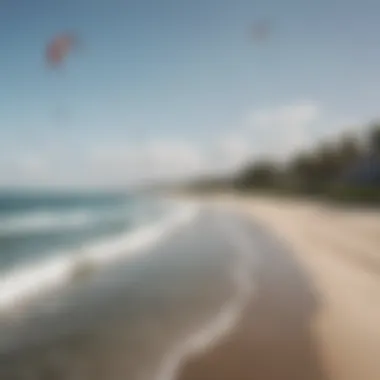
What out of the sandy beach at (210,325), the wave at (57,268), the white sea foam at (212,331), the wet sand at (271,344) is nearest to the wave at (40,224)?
the wave at (57,268)

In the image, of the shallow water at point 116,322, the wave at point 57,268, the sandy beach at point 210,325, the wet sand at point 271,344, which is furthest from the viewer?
the wave at point 57,268

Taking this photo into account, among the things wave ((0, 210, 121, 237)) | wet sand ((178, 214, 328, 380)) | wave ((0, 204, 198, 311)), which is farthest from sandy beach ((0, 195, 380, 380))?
wave ((0, 210, 121, 237))

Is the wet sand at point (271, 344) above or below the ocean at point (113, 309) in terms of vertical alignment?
below

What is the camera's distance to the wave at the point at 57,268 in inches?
303

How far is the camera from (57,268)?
399 inches

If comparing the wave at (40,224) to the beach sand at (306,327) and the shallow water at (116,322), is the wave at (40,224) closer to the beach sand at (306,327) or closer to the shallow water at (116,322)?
the shallow water at (116,322)

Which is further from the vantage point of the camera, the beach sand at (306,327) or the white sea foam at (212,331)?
the white sea foam at (212,331)

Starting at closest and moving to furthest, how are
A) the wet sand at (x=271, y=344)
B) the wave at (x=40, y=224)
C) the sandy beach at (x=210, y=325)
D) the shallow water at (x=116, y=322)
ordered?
the wet sand at (x=271, y=344) < the sandy beach at (x=210, y=325) < the shallow water at (x=116, y=322) < the wave at (x=40, y=224)

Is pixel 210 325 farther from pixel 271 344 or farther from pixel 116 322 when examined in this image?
pixel 116 322

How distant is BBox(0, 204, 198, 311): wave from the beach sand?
11.1 feet

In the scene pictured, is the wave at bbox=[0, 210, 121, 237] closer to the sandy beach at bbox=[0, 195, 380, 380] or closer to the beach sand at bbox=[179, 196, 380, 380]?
the sandy beach at bbox=[0, 195, 380, 380]

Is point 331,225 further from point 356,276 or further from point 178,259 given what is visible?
point 356,276

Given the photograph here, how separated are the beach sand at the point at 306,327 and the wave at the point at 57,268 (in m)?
3.39

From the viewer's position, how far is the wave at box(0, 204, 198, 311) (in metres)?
7.70
